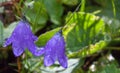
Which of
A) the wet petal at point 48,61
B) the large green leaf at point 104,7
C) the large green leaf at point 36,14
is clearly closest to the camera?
the wet petal at point 48,61

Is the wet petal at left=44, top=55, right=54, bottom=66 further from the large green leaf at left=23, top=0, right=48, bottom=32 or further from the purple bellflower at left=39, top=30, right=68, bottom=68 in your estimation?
the large green leaf at left=23, top=0, right=48, bottom=32

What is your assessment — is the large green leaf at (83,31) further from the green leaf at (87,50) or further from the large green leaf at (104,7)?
the large green leaf at (104,7)

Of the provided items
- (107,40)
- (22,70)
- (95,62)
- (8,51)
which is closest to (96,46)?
(107,40)

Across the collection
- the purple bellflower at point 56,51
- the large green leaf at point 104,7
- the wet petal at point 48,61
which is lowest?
the large green leaf at point 104,7

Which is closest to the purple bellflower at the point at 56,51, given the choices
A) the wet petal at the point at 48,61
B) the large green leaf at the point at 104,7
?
the wet petal at the point at 48,61

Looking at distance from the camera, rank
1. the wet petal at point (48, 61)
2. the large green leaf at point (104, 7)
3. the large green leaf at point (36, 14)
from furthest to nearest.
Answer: the large green leaf at point (104, 7)
the large green leaf at point (36, 14)
the wet petal at point (48, 61)

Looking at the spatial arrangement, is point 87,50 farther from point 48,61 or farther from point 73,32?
point 48,61

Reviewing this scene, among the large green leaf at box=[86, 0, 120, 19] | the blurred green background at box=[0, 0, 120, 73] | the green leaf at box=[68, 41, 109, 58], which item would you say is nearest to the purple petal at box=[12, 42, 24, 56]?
the blurred green background at box=[0, 0, 120, 73]

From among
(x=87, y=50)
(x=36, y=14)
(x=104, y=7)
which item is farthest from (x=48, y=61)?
(x=104, y=7)

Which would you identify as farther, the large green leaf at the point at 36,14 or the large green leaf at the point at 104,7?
Answer: the large green leaf at the point at 104,7

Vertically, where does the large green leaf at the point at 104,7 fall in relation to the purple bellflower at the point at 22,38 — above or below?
below
